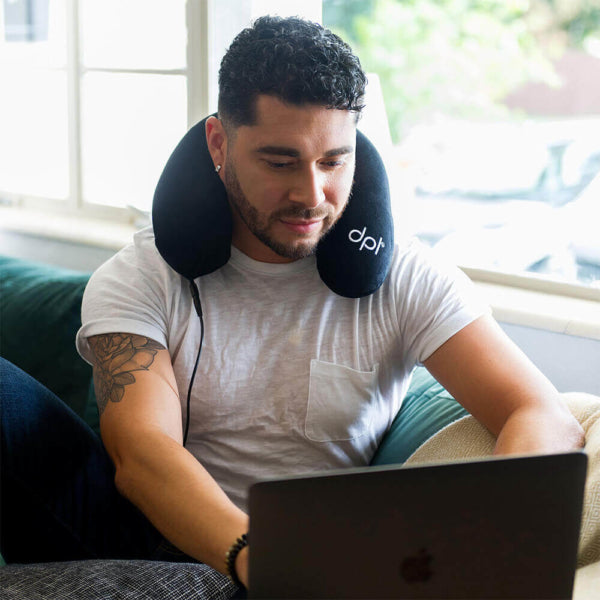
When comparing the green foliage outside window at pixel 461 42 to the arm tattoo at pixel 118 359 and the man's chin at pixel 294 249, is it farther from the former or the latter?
the arm tattoo at pixel 118 359

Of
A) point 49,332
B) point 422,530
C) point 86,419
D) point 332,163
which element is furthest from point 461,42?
point 422,530

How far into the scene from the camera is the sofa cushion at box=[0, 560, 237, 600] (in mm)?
1067

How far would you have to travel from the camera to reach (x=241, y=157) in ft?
4.51

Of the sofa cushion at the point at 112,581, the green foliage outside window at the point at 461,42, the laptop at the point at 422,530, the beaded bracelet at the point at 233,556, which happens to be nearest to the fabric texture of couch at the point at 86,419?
the sofa cushion at the point at 112,581

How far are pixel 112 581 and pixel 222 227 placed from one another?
1.98 feet

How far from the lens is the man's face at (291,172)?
4.26 feet

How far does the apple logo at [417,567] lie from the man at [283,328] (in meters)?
0.57

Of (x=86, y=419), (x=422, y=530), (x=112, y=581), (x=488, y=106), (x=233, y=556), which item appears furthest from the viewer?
(x=488, y=106)

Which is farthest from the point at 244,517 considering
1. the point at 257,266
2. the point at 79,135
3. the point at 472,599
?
the point at 79,135

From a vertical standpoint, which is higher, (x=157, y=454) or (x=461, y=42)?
(x=461, y=42)

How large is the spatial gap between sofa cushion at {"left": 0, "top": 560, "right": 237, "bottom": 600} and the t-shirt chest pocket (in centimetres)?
34

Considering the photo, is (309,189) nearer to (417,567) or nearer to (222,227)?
(222,227)

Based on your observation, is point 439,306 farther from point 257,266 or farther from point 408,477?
point 408,477

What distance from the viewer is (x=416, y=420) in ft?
4.90
